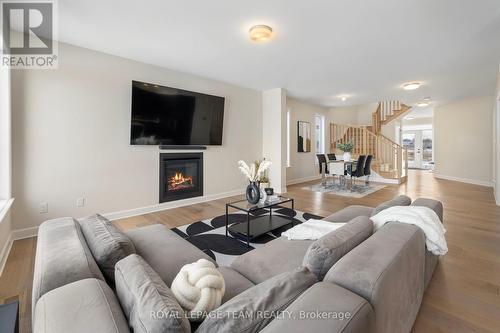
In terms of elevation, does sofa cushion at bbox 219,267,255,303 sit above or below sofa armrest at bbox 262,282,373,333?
below

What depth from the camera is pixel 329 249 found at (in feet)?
3.90

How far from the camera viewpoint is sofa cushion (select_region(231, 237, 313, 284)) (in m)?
1.47

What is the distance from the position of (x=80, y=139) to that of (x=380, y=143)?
27.8 ft

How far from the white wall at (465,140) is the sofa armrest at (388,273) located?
7.70 metres

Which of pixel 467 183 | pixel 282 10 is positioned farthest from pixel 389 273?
pixel 467 183

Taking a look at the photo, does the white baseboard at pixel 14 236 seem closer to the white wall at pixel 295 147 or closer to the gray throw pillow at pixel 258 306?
the gray throw pillow at pixel 258 306

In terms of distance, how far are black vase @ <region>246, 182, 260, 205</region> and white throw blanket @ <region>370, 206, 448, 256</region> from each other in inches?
58.9

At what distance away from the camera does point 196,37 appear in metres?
3.12

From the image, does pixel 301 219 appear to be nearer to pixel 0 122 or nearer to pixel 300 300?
pixel 300 300

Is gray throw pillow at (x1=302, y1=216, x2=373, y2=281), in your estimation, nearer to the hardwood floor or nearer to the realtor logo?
the hardwood floor

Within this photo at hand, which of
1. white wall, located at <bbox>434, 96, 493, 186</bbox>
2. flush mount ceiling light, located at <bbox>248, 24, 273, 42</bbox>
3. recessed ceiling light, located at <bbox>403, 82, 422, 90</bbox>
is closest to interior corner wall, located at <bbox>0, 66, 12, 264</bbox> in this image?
flush mount ceiling light, located at <bbox>248, 24, 273, 42</bbox>

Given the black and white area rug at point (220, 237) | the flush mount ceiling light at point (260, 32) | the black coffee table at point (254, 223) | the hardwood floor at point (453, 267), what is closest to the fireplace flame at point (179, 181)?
the hardwood floor at point (453, 267)

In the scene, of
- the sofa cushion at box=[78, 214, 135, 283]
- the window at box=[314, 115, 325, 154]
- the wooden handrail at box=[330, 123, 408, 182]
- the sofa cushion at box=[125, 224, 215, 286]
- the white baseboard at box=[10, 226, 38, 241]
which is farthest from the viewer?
the window at box=[314, 115, 325, 154]

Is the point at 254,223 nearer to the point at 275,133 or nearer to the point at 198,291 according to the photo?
the point at 198,291
